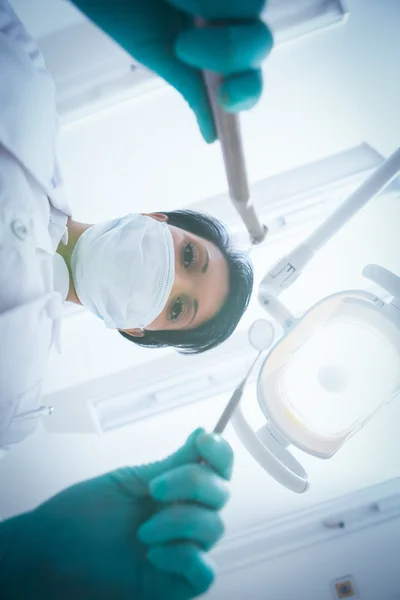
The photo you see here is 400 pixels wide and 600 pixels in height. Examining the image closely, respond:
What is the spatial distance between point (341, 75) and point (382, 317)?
674 mm

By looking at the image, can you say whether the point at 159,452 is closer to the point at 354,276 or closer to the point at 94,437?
the point at 94,437

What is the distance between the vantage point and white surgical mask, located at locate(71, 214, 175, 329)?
0.96 meters

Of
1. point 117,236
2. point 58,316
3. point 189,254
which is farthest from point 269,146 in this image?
point 58,316

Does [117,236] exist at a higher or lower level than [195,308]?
higher

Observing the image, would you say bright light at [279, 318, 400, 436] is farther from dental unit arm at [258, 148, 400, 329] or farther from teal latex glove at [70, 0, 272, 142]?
teal latex glove at [70, 0, 272, 142]

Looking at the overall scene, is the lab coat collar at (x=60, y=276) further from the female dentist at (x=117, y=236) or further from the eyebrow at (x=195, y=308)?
the eyebrow at (x=195, y=308)

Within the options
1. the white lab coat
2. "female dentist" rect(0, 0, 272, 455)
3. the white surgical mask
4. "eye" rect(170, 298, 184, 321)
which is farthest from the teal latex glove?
"eye" rect(170, 298, 184, 321)

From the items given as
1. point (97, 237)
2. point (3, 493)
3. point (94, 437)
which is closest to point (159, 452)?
point (94, 437)

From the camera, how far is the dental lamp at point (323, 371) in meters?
0.72

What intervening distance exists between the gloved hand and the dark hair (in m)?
0.49

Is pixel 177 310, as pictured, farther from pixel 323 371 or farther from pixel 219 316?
pixel 323 371

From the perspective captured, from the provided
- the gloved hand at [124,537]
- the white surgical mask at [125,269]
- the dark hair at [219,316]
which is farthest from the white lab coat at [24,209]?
the dark hair at [219,316]

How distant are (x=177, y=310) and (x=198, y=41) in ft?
2.42

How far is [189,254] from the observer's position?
3.61ft
